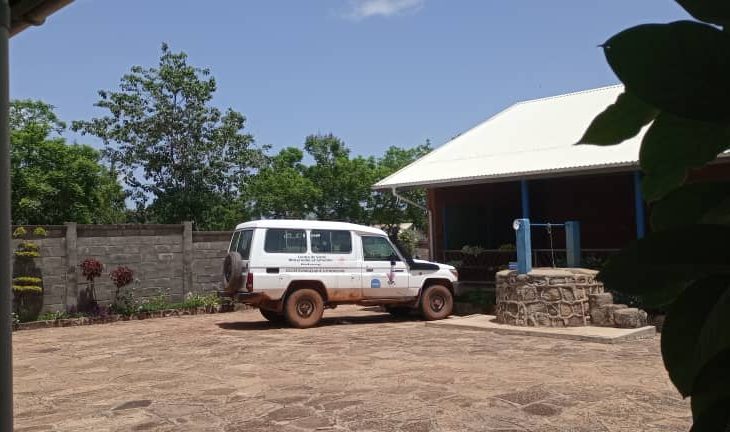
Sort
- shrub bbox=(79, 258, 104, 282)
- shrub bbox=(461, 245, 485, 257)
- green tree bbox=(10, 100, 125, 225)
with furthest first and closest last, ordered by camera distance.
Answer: green tree bbox=(10, 100, 125, 225)
shrub bbox=(461, 245, 485, 257)
shrub bbox=(79, 258, 104, 282)

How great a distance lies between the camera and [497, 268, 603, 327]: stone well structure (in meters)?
11.4

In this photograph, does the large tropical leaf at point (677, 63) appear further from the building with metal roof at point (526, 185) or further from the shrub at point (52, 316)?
the shrub at point (52, 316)

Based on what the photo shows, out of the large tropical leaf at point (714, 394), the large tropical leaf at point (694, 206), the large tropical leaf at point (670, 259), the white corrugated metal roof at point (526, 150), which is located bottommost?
the large tropical leaf at point (714, 394)

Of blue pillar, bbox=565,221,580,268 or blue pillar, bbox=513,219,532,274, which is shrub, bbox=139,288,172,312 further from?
blue pillar, bbox=565,221,580,268

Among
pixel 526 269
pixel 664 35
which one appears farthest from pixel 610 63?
pixel 526 269

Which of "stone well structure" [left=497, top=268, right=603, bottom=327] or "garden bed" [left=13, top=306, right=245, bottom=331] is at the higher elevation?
"stone well structure" [left=497, top=268, right=603, bottom=327]

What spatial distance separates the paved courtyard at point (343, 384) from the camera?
5.97m

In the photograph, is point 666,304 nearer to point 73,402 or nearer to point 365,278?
point 73,402

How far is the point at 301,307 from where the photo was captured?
497 inches

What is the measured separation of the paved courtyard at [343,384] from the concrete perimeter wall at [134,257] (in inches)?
115

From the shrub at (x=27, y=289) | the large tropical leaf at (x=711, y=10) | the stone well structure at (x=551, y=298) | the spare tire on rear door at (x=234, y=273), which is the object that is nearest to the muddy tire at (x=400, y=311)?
the stone well structure at (x=551, y=298)

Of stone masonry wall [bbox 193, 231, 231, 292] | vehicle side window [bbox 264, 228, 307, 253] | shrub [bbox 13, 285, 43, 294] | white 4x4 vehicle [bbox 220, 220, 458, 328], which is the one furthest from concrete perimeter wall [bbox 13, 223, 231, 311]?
vehicle side window [bbox 264, 228, 307, 253]

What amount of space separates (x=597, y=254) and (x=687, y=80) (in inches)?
562

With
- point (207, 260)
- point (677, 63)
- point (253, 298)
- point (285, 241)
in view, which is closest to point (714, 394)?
point (677, 63)
